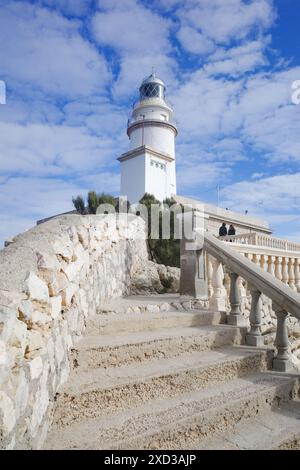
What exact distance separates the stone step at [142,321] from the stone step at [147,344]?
7cm

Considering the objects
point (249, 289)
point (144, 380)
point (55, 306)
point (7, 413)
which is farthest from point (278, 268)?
point (7, 413)

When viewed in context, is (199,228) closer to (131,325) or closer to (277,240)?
(131,325)

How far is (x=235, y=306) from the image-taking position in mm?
4059

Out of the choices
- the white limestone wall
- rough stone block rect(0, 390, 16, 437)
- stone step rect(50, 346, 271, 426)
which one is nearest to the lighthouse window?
the white limestone wall

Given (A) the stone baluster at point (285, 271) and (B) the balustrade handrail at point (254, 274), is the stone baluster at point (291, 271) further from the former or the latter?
(B) the balustrade handrail at point (254, 274)

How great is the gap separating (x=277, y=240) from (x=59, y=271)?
9.24 metres

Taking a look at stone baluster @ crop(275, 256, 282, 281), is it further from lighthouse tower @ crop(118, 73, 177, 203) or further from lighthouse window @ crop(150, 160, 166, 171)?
lighthouse window @ crop(150, 160, 166, 171)

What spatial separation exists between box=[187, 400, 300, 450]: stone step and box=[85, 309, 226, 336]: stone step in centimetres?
123

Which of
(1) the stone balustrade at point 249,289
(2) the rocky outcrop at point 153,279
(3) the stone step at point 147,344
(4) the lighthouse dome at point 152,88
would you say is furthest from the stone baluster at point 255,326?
(4) the lighthouse dome at point 152,88

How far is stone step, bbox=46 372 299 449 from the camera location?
188 cm

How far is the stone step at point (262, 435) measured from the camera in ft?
7.08

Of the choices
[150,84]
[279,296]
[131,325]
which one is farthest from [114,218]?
[150,84]

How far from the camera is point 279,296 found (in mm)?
3521

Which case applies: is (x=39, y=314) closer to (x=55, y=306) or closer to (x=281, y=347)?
(x=55, y=306)
